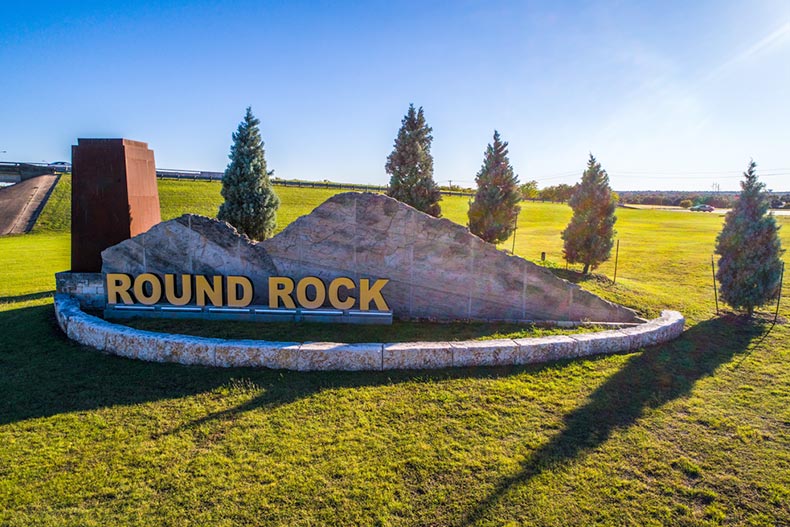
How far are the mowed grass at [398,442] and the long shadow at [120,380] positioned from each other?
0.04 meters

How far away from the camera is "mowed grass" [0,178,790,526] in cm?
484

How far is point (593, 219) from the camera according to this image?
1800 cm

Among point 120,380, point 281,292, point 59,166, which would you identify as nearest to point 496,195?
point 281,292

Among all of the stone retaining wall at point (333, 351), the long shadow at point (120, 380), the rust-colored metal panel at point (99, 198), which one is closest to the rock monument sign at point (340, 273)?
the rust-colored metal panel at point (99, 198)

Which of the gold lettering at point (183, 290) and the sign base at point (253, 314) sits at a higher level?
the gold lettering at point (183, 290)

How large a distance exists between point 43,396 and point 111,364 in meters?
1.31

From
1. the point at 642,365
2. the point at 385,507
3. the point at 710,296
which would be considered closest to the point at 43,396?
the point at 385,507

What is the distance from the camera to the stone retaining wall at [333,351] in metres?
8.23

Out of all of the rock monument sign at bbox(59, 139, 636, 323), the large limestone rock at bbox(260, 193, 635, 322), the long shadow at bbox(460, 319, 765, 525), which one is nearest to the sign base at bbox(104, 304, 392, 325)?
the rock monument sign at bbox(59, 139, 636, 323)

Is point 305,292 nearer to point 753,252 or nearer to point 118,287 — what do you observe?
point 118,287

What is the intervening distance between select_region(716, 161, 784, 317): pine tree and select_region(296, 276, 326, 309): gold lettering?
11.5 metres

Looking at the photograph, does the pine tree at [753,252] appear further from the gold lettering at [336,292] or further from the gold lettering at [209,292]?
the gold lettering at [209,292]

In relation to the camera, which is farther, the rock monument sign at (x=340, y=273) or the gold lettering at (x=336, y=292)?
the rock monument sign at (x=340, y=273)

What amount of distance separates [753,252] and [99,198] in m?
19.0
